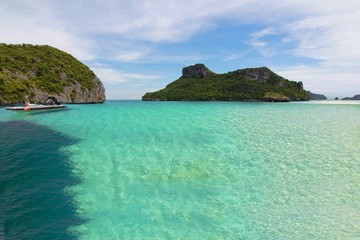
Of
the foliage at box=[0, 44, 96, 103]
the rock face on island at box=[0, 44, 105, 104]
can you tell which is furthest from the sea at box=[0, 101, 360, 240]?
the rock face on island at box=[0, 44, 105, 104]

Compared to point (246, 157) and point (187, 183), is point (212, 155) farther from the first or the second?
point (187, 183)

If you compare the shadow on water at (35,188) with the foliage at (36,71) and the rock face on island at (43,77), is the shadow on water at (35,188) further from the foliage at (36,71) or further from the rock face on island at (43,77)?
the foliage at (36,71)

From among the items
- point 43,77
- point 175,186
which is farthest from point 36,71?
point 175,186

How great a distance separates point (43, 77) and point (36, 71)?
672 cm

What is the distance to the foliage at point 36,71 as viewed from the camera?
102 m

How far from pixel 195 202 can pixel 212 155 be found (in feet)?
24.9

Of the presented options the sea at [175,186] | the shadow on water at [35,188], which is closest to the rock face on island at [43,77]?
the shadow on water at [35,188]

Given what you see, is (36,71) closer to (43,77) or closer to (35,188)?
(43,77)

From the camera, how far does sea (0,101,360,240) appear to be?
1170 cm

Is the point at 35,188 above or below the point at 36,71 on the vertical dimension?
below

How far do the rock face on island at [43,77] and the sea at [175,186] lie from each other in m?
89.5

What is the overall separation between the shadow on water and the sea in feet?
0.16

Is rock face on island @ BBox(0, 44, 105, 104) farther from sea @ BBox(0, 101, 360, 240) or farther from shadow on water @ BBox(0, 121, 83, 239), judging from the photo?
sea @ BBox(0, 101, 360, 240)

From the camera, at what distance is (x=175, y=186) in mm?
15750
